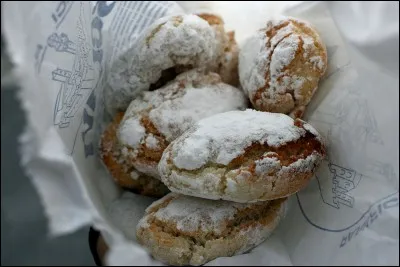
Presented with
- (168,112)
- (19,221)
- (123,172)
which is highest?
(168,112)

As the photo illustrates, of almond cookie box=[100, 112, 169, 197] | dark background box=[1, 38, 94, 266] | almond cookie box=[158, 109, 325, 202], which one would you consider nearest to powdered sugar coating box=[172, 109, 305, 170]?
almond cookie box=[158, 109, 325, 202]

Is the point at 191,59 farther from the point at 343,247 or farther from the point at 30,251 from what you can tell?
the point at 30,251

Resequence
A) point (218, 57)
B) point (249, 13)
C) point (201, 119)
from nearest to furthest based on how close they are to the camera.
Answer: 1. point (201, 119)
2. point (218, 57)
3. point (249, 13)

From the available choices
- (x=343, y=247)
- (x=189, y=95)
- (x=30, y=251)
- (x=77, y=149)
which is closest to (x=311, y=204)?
Result: (x=343, y=247)

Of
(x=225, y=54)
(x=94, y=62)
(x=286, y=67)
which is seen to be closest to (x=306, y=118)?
(x=286, y=67)

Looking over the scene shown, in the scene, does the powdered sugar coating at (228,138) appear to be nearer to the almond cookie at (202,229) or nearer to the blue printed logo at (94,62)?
the almond cookie at (202,229)

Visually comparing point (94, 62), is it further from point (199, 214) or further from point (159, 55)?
point (199, 214)
